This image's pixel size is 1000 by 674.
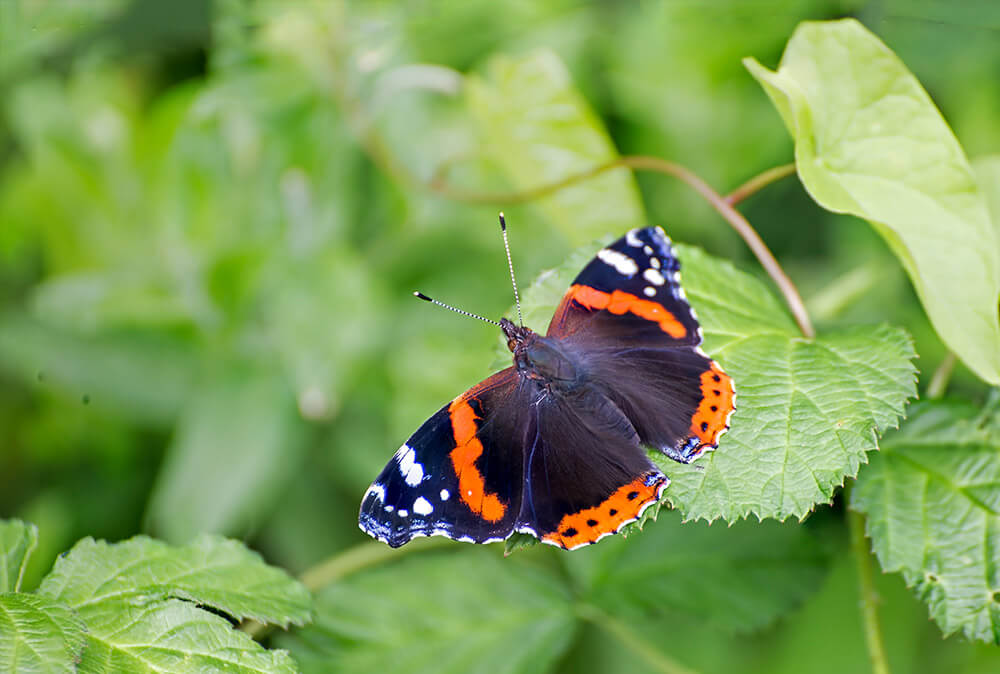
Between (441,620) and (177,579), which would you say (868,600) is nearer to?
(441,620)

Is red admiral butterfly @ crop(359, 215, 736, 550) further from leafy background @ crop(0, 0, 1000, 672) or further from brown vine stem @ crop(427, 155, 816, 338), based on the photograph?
brown vine stem @ crop(427, 155, 816, 338)

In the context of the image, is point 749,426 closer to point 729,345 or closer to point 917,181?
point 729,345

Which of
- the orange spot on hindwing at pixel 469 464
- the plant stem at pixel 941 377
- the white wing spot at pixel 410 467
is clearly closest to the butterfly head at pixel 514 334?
the orange spot on hindwing at pixel 469 464

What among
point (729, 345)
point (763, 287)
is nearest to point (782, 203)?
point (763, 287)

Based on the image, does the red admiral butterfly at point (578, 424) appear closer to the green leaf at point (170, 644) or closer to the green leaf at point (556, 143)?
the green leaf at point (170, 644)

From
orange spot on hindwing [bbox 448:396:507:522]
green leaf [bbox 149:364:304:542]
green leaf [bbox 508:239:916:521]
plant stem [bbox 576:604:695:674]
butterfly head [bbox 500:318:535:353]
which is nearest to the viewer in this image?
green leaf [bbox 508:239:916:521]

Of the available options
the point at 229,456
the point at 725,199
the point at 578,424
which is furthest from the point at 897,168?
the point at 229,456

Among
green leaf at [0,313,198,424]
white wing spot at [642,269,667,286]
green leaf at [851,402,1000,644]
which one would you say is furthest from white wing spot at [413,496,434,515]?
green leaf at [0,313,198,424]
